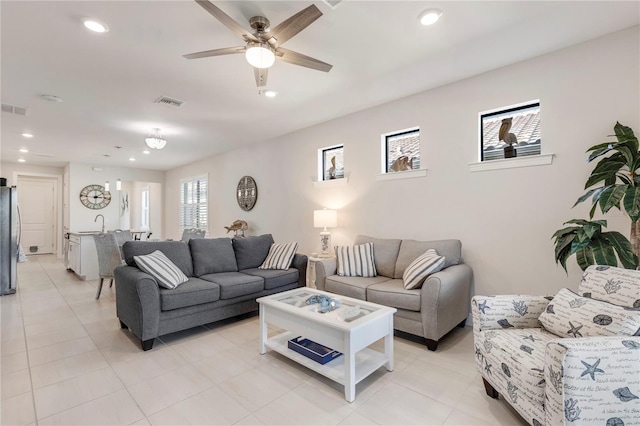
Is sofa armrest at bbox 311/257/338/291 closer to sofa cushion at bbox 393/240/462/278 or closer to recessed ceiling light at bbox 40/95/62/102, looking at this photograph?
sofa cushion at bbox 393/240/462/278

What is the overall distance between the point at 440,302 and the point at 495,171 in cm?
151

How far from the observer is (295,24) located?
6.33 ft

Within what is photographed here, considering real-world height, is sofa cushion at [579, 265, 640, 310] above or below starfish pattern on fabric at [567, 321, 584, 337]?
above

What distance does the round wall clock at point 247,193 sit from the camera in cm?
593

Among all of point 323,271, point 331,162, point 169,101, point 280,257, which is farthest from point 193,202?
point 323,271

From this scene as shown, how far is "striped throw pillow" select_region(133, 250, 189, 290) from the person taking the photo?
2.78 m

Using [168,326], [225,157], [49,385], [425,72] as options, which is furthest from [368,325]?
[225,157]

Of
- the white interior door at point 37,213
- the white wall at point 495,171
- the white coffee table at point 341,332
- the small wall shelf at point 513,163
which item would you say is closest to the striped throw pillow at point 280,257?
the white wall at point 495,171

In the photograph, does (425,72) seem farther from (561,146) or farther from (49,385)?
(49,385)

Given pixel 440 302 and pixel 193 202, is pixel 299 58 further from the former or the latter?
pixel 193 202

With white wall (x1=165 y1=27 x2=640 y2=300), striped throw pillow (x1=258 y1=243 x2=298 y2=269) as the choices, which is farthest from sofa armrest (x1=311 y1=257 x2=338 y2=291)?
white wall (x1=165 y1=27 x2=640 y2=300)

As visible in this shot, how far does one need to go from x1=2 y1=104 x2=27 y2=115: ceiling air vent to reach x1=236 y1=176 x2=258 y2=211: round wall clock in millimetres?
3353

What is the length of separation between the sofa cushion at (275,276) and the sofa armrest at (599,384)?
2.82m

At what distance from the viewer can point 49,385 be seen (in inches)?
80.8
